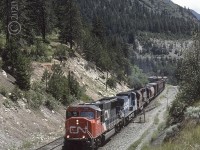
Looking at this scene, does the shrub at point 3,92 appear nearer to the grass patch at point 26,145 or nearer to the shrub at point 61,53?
the grass patch at point 26,145

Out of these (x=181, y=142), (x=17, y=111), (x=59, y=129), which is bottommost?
(x=59, y=129)

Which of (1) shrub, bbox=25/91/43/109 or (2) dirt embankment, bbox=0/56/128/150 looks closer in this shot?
(2) dirt embankment, bbox=0/56/128/150

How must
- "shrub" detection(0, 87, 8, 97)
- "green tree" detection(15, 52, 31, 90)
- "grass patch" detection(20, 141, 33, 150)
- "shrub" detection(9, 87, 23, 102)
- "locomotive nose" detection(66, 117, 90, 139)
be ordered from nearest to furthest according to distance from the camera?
"locomotive nose" detection(66, 117, 90, 139)
"grass patch" detection(20, 141, 33, 150)
"shrub" detection(0, 87, 8, 97)
"shrub" detection(9, 87, 23, 102)
"green tree" detection(15, 52, 31, 90)

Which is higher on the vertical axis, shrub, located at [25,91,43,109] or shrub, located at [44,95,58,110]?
shrub, located at [25,91,43,109]

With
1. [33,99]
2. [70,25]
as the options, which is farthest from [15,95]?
[70,25]

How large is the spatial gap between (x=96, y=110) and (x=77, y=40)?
189 ft

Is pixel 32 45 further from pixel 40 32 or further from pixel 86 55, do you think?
pixel 86 55

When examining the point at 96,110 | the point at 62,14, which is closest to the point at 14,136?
the point at 96,110

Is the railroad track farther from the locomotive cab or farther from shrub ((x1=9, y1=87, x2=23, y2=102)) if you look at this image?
shrub ((x1=9, y1=87, x2=23, y2=102))

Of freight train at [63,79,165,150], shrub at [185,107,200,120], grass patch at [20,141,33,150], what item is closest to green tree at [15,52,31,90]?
grass patch at [20,141,33,150]

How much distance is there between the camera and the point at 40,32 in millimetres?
84062

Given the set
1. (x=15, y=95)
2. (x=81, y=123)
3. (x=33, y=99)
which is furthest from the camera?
(x=33, y=99)

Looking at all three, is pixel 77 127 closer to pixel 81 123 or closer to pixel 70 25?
pixel 81 123

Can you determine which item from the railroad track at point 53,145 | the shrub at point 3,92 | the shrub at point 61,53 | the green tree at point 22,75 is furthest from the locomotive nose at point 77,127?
the shrub at point 61,53
